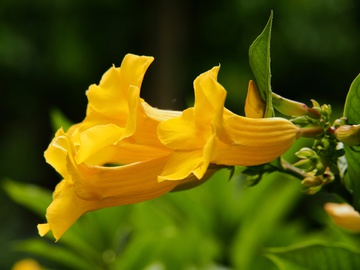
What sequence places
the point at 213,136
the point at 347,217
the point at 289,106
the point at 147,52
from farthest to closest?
the point at 147,52 < the point at 347,217 < the point at 289,106 < the point at 213,136

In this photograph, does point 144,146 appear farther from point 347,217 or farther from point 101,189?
point 347,217

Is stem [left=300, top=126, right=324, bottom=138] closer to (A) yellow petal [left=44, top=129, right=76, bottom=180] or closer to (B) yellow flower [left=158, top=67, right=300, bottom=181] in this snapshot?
(B) yellow flower [left=158, top=67, right=300, bottom=181]

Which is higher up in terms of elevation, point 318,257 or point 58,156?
point 58,156

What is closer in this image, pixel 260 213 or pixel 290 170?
pixel 290 170

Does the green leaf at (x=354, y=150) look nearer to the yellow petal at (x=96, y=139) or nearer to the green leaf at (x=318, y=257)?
the green leaf at (x=318, y=257)

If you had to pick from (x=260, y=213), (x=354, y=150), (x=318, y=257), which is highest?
(x=354, y=150)

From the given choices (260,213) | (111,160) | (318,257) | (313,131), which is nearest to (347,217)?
(318,257)

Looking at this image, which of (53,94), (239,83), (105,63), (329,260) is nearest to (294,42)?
(239,83)

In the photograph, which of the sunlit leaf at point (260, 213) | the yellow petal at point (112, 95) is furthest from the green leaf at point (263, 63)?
the sunlit leaf at point (260, 213)

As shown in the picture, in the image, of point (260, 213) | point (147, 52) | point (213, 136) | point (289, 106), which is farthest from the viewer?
point (147, 52)
